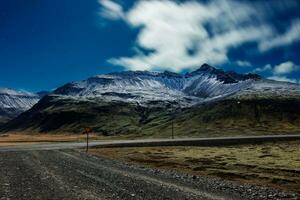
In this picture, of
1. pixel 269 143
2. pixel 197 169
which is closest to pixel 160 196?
pixel 197 169

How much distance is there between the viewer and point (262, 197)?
25562mm

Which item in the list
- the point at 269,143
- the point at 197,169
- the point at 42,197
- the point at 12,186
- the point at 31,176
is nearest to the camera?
the point at 42,197

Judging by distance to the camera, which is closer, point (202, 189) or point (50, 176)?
point (202, 189)

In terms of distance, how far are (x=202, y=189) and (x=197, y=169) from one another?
16.4 meters

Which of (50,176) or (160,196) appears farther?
(50,176)

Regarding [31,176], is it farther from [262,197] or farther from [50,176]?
[262,197]

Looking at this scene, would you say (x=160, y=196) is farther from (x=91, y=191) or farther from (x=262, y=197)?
(x=262, y=197)

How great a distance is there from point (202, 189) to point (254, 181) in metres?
8.48

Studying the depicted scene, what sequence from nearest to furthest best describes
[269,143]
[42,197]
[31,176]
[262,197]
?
1. [42,197]
2. [262,197]
3. [31,176]
4. [269,143]

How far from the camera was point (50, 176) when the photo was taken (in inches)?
1321

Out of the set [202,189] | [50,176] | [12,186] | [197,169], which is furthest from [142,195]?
[197,169]

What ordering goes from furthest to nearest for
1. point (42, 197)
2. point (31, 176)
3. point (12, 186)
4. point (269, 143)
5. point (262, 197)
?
point (269, 143) < point (31, 176) < point (12, 186) < point (262, 197) < point (42, 197)

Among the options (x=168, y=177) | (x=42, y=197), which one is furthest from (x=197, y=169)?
(x=42, y=197)

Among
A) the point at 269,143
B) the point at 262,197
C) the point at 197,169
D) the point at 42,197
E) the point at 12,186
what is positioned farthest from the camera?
the point at 269,143
